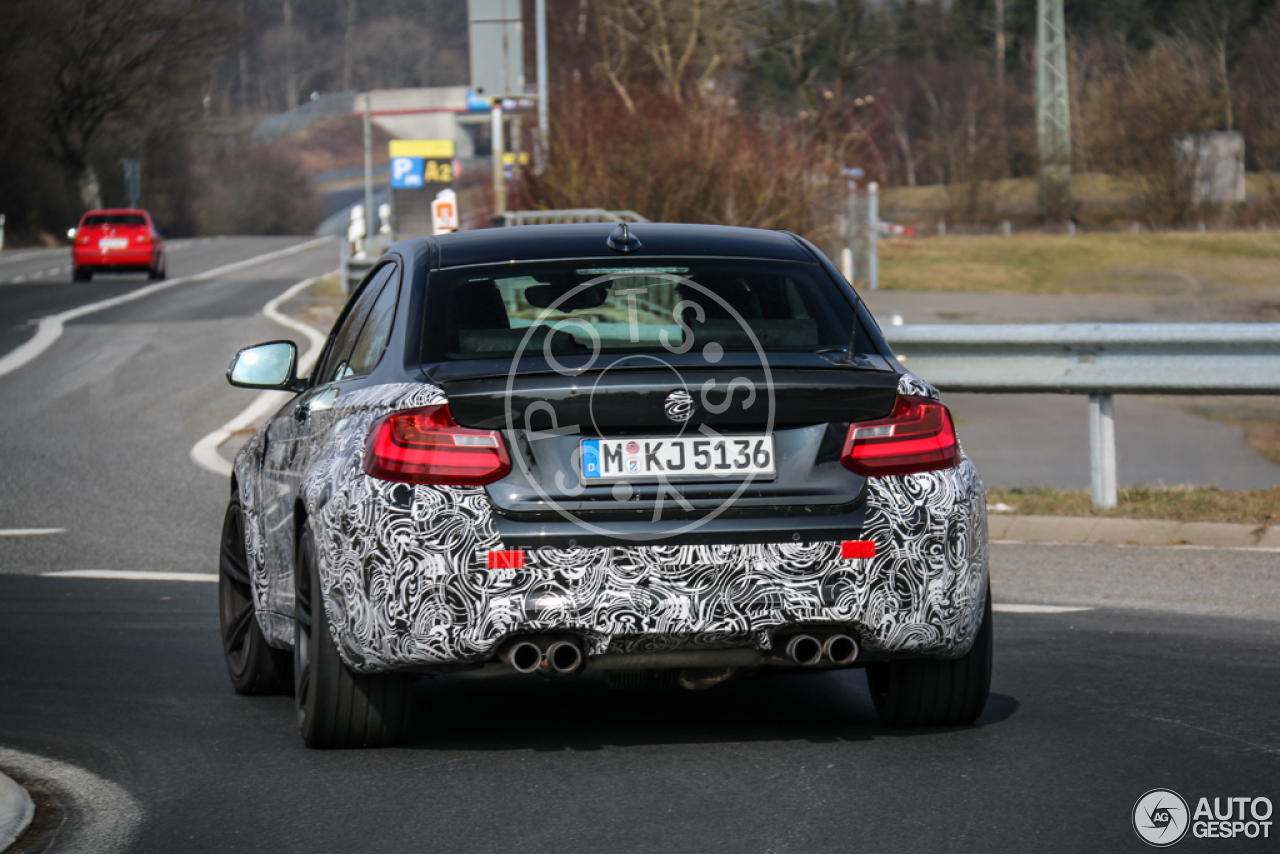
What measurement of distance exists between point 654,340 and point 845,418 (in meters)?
0.65

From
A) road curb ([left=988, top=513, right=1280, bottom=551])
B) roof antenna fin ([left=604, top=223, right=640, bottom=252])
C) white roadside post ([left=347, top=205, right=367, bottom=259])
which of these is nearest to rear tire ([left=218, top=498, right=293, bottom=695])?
roof antenna fin ([left=604, top=223, right=640, bottom=252])

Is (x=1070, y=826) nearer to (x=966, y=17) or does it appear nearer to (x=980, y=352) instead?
(x=980, y=352)

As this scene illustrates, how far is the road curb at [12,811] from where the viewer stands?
4393mm

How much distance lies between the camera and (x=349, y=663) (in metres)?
4.99

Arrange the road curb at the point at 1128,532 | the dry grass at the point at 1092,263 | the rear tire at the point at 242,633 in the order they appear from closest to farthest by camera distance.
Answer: the rear tire at the point at 242,633, the road curb at the point at 1128,532, the dry grass at the point at 1092,263

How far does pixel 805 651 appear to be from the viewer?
4.90 m

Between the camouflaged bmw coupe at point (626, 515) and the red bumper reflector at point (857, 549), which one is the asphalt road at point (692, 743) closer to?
the camouflaged bmw coupe at point (626, 515)

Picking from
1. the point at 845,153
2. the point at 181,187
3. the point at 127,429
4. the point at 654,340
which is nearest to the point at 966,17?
the point at 181,187

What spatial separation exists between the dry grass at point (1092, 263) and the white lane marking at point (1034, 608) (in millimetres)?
31589

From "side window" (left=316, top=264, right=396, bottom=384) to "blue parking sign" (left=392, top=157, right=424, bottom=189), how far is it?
375ft

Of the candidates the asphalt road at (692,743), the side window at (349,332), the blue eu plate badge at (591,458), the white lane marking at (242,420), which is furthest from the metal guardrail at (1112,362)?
the blue eu plate badge at (591,458)

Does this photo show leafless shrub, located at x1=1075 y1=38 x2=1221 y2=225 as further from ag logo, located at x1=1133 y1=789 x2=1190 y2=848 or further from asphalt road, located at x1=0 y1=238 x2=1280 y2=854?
ag logo, located at x1=1133 y1=789 x2=1190 y2=848

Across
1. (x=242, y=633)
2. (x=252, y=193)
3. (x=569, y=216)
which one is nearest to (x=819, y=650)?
(x=242, y=633)

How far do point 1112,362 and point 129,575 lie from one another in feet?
18.8
